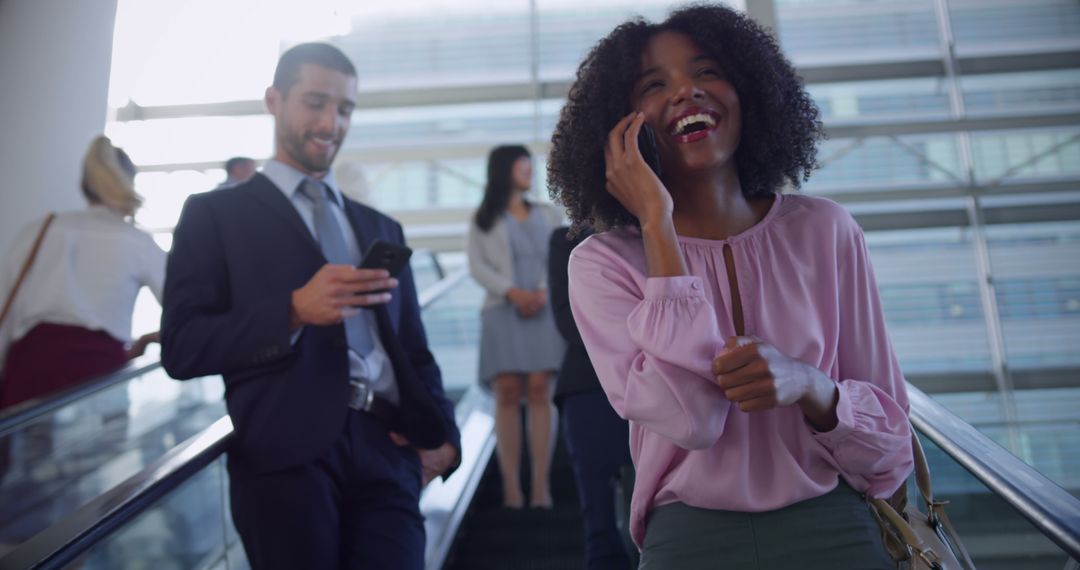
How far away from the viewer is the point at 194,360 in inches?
77.5

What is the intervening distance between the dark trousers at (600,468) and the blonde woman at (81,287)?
2.11 m

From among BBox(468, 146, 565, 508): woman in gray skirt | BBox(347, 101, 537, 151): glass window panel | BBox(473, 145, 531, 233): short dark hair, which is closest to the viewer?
BBox(468, 146, 565, 508): woman in gray skirt

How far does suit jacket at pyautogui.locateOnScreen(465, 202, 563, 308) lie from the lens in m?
4.58

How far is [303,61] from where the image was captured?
2.27m

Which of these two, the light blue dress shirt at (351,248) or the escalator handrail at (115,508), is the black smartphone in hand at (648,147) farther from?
the escalator handrail at (115,508)

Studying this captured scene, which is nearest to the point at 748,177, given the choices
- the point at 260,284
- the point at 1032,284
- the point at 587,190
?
the point at 587,190

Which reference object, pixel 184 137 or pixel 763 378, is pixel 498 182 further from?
pixel 184 137

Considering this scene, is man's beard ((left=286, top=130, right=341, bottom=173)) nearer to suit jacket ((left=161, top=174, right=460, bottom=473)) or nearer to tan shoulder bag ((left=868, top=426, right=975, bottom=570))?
suit jacket ((left=161, top=174, right=460, bottom=473))

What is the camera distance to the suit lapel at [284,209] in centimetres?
214

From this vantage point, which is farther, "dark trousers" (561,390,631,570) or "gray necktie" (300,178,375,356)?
"dark trousers" (561,390,631,570)

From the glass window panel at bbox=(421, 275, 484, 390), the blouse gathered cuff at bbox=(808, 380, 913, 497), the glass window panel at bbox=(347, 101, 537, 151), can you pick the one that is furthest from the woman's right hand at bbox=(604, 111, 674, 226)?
the glass window panel at bbox=(347, 101, 537, 151)

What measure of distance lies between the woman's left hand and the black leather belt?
107 centimetres

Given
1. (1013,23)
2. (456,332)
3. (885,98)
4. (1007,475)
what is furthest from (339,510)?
(1013,23)

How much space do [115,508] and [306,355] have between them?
20.7 inches
